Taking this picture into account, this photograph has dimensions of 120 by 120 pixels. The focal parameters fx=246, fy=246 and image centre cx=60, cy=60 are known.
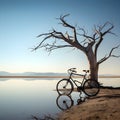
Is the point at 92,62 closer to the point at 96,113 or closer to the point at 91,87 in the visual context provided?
the point at 91,87

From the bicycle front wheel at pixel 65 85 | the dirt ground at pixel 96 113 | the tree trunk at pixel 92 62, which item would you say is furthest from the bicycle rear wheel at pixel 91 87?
the tree trunk at pixel 92 62

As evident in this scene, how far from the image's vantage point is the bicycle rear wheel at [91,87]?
40.4 feet

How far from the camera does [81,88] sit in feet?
40.7

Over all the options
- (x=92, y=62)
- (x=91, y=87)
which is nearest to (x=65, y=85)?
(x=91, y=87)

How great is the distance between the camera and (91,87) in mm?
12414

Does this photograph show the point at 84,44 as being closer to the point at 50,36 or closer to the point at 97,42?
the point at 97,42

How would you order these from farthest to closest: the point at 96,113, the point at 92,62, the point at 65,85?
the point at 92,62, the point at 65,85, the point at 96,113

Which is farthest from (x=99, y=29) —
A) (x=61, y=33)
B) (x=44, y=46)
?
(x=44, y=46)

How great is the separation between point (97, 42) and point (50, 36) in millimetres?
3892

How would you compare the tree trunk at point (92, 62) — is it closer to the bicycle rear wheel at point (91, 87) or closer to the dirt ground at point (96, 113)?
the bicycle rear wheel at point (91, 87)

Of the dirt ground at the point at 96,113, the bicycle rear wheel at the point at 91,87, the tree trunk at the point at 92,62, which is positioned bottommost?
the dirt ground at the point at 96,113

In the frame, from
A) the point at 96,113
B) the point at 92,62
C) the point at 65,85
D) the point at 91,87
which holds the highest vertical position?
the point at 92,62

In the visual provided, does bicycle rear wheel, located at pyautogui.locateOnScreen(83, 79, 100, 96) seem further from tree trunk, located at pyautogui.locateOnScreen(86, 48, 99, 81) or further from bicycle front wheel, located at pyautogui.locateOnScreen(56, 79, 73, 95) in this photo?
tree trunk, located at pyautogui.locateOnScreen(86, 48, 99, 81)

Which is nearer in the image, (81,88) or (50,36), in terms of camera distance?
(81,88)
